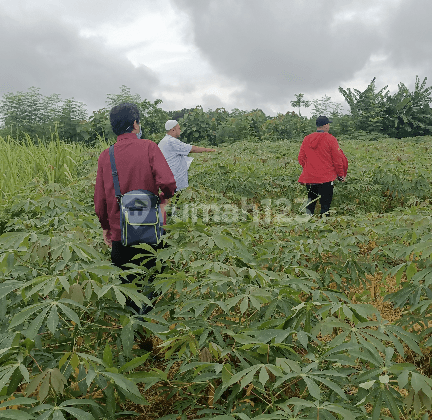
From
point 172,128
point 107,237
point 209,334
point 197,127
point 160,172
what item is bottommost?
point 209,334

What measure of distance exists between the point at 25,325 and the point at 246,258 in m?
0.91

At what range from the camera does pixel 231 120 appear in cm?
1652

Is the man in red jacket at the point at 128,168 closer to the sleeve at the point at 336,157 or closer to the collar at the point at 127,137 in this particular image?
the collar at the point at 127,137

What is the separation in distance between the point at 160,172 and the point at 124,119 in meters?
0.43

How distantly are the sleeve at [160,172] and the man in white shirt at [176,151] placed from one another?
2159 mm

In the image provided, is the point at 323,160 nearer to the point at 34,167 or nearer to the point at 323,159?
the point at 323,159

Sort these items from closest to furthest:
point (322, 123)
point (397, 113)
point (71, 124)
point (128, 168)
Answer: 1. point (128, 168)
2. point (322, 123)
3. point (71, 124)
4. point (397, 113)

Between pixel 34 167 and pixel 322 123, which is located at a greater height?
pixel 322 123

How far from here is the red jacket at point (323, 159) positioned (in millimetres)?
4773

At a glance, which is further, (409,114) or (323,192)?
(409,114)

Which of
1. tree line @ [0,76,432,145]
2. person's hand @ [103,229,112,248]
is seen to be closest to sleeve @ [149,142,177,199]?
person's hand @ [103,229,112,248]

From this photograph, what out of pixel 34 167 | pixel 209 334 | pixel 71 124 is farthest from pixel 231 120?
pixel 209 334

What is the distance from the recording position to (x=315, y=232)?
2.80 m

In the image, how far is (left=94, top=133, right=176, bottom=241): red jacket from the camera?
234cm
